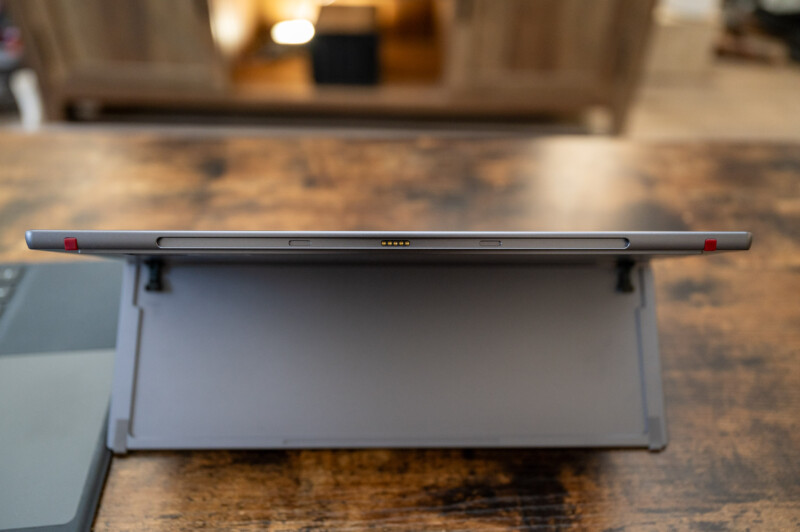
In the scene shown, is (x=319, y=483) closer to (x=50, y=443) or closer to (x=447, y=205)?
(x=50, y=443)

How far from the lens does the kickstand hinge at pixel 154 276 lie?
54cm

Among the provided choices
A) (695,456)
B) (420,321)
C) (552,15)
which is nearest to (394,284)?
(420,321)

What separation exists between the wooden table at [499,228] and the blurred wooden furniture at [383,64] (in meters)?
1.37

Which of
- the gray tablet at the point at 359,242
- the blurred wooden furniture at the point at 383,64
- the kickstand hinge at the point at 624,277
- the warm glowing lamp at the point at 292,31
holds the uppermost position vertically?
the warm glowing lamp at the point at 292,31

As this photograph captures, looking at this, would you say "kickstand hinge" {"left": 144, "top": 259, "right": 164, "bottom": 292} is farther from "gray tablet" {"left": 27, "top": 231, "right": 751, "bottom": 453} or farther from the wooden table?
the wooden table

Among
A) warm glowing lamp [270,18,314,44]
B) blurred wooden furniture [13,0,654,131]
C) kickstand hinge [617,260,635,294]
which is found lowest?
kickstand hinge [617,260,635,294]

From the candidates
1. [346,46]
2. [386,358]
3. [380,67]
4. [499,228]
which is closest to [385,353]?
[386,358]

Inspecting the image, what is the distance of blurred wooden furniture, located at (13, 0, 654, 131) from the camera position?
2.17 metres

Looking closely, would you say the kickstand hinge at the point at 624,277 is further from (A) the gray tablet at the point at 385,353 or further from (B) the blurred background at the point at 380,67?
(B) the blurred background at the point at 380,67

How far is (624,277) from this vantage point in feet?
1.83

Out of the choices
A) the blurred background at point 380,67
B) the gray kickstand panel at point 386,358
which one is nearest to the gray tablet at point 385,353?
the gray kickstand panel at point 386,358

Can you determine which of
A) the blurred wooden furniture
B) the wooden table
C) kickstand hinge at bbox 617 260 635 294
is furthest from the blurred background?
kickstand hinge at bbox 617 260 635 294

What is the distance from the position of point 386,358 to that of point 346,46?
1.99 meters

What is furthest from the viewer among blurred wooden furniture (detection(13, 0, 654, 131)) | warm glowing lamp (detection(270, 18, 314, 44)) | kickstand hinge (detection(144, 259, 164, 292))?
warm glowing lamp (detection(270, 18, 314, 44))
